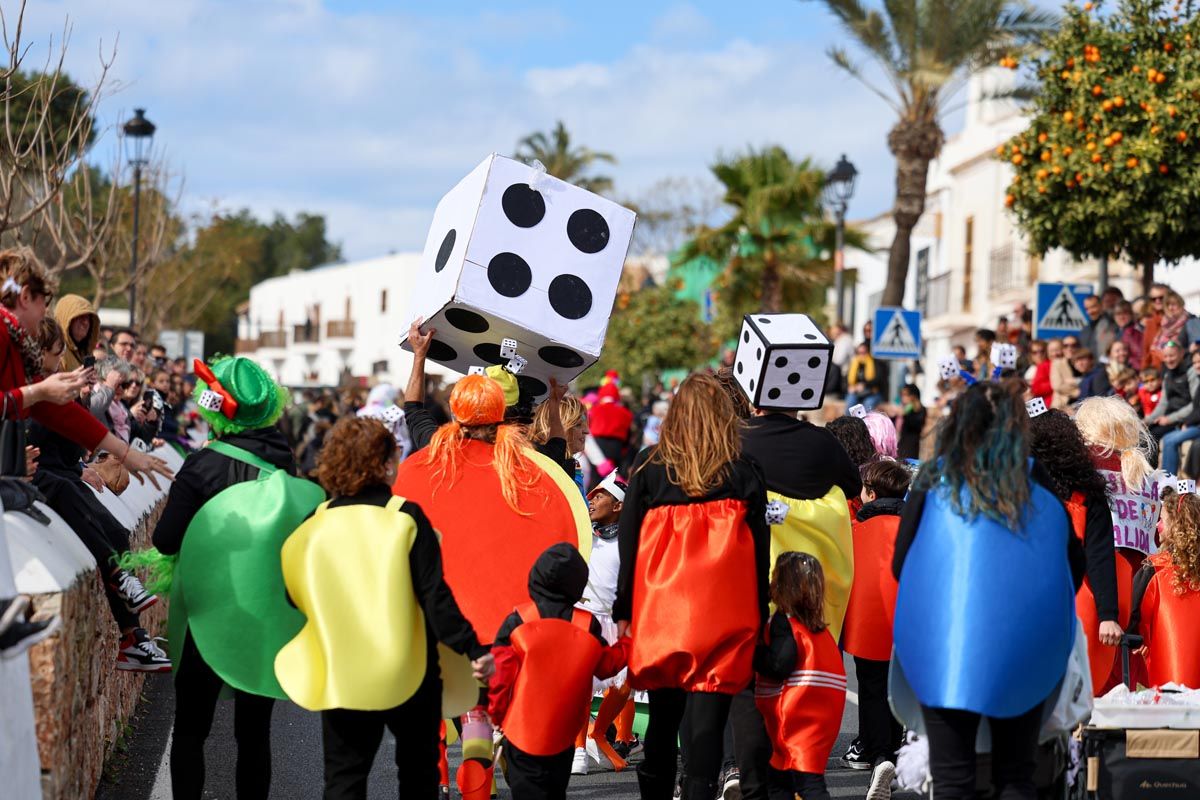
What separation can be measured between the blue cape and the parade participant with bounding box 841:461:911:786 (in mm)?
2186

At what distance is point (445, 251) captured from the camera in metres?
8.05

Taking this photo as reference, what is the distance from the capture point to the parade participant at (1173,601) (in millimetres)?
Answer: 7234

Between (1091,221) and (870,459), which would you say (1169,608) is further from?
(1091,221)

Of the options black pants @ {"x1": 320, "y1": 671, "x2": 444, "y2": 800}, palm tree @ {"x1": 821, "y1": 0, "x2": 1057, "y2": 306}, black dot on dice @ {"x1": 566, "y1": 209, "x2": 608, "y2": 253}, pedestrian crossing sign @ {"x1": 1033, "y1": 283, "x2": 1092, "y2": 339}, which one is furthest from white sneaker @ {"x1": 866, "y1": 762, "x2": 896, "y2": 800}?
palm tree @ {"x1": 821, "y1": 0, "x2": 1057, "y2": 306}

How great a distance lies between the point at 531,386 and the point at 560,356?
1.22 feet

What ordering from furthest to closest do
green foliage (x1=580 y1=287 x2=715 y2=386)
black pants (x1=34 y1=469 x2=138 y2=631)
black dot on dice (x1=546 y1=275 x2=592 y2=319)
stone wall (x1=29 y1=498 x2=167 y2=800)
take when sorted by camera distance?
1. green foliage (x1=580 y1=287 x2=715 y2=386)
2. black dot on dice (x1=546 y1=275 x2=592 y2=319)
3. black pants (x1=34 y1=469 x2=138 y2=631)
4. stone wall (x1=29 y1=498 x2=167 y2=800)

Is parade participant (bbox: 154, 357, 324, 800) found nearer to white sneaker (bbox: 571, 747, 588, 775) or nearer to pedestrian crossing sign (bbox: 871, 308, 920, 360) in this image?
white sneaker (bbox: 571, 747, 588, 775)

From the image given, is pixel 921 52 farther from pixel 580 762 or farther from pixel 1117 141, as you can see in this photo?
pixel 580 762

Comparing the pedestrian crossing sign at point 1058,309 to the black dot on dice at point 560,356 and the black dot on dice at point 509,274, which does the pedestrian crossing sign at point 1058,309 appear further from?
the black dot on dice at point 509,274

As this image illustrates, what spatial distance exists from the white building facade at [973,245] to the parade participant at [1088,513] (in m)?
30.1

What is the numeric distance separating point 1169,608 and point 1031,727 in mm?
2198

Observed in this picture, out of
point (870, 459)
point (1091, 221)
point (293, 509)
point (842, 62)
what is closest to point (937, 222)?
point (842, 62)

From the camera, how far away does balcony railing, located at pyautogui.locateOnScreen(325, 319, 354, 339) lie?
273 feet

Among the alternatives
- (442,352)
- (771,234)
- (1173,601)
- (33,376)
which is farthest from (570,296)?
(771,234)
